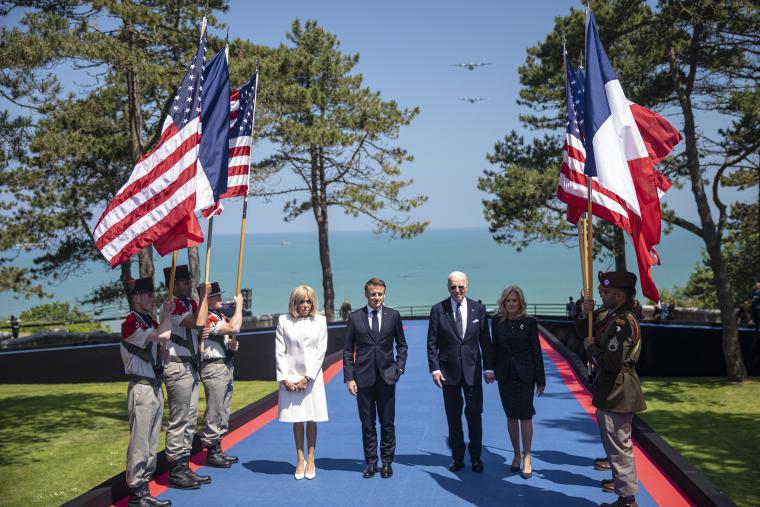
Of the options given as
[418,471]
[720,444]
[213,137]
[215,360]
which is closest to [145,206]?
[213,137]

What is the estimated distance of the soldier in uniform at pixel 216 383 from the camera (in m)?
8.49

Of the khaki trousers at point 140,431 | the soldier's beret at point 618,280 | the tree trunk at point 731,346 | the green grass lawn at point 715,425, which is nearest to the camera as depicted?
the khaki trousers at point 140,431

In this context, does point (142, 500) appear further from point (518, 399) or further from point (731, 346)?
point (731, 346)

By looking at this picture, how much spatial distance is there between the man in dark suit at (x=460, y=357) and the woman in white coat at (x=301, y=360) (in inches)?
49.7

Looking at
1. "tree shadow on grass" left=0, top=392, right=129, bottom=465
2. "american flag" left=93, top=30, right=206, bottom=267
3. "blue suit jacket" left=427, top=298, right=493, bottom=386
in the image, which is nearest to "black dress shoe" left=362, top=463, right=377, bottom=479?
"blue suit jacket" left=427, top=298, right=493, bottom=386

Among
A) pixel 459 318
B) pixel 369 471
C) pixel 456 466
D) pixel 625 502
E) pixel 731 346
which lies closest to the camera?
pixel 625 502

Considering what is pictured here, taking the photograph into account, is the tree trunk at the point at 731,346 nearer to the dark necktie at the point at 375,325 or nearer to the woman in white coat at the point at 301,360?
the dark necktie at the point at 375,325

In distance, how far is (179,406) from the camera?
302 inches

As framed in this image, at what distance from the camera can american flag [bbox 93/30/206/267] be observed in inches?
290

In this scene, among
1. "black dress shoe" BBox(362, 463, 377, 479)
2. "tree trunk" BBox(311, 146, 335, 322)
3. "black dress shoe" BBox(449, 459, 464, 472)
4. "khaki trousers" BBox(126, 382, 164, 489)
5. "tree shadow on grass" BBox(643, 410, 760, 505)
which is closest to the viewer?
"khaki trousers" BBox(126, 382, 164, 489)

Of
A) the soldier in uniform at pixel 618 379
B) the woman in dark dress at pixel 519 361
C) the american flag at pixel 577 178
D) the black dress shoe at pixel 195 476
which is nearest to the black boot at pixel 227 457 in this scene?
the black dress shoe at pixel 195 476

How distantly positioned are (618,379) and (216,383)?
14.8 ft

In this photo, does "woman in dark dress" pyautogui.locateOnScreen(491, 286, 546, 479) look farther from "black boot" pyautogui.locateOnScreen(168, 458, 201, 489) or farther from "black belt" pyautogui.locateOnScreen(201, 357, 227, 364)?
"black boot" pyautogui.locateOnScreen(168, 458, 201, 489)

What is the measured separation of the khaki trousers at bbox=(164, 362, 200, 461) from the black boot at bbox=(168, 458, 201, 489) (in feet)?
0.33
